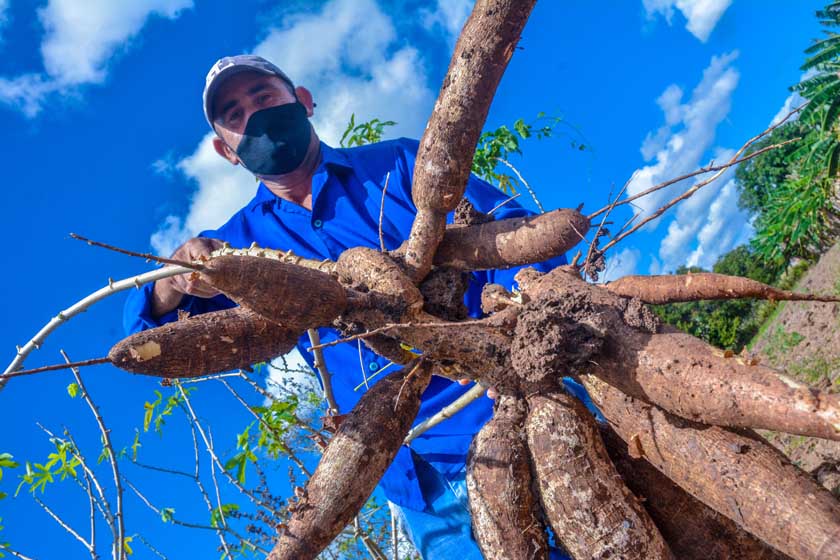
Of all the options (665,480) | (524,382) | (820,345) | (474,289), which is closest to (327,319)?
(524,382)

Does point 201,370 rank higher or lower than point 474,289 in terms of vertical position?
lower

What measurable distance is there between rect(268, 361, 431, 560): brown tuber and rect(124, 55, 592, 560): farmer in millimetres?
568

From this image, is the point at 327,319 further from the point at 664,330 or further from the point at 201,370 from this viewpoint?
the point at 664,330

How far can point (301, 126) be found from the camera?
2.75m

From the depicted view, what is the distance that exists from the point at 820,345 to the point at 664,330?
541 cm

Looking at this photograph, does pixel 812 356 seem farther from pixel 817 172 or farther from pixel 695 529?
pixel 817 172

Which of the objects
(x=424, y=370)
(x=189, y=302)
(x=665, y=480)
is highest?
(x=189, y=302)

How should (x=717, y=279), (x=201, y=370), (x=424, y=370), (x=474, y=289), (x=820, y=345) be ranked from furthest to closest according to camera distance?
(x=820, y=345) < (x=474, y=289) < (x=424, y=370) < (x=717, y=279) < (x=201, y=370)

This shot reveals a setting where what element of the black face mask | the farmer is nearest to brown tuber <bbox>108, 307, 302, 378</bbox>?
the farmer

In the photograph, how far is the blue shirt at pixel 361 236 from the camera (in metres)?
2.26

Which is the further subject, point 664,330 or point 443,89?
point 443,89

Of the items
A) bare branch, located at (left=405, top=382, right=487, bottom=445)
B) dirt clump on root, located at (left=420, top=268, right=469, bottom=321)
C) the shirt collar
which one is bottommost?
bare branch, located at (left=405, top=382, right=487, bottom=445)

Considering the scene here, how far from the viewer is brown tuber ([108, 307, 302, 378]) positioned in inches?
56.0

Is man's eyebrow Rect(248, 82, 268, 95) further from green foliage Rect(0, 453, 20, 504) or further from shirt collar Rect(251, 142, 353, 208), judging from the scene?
green foliage Rect(0, 453, 20, 504)
